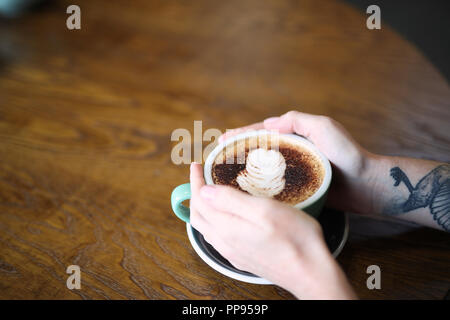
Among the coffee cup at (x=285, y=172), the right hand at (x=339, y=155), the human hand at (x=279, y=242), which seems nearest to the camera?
the human hand at (x=279, y=242)

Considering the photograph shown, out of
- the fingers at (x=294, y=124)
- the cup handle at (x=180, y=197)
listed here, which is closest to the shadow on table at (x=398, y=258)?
the fingers at (x=294, y=124)

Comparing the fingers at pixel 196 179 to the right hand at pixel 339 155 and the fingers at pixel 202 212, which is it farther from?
the right hand at pixel 339 155

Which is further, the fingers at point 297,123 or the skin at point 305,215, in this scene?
the fingers at point 297,123

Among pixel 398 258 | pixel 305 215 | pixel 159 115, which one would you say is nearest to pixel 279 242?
pixel 305 215

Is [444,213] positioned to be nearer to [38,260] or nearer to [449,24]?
[38,260]

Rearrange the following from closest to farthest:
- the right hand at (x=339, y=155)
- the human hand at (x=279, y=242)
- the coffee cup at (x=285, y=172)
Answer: the human hand at (x=279, y=242) → the coffee cup at (x=285, y=172) → the right hand at (x=339, y=155)

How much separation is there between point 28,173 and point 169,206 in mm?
374

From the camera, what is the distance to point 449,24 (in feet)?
8.68

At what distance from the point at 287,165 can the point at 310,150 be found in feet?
0.21

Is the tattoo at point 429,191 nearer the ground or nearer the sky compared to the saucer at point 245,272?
nearer the sky

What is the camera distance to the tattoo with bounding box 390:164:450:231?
2.70ft

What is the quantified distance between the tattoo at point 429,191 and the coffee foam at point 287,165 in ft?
0.71

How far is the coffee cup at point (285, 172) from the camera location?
729 millimetres

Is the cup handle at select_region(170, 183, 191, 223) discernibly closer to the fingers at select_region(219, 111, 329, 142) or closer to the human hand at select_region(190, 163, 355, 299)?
the human hand at select_region(190, 163, 355, 299)
